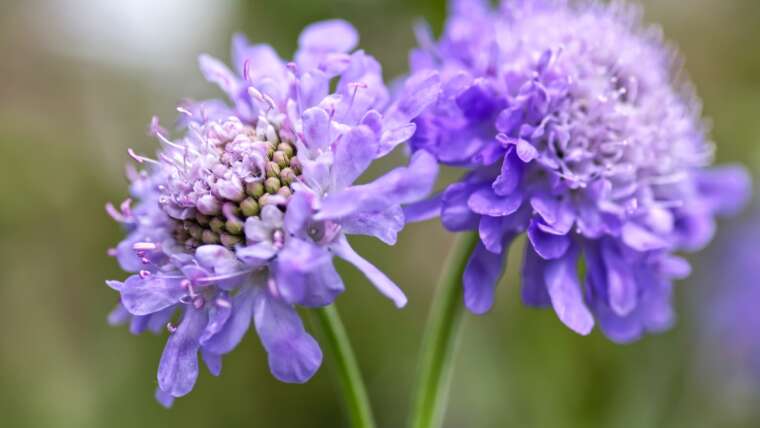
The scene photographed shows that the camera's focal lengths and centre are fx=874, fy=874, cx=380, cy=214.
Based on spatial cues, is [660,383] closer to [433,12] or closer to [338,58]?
[433,12]

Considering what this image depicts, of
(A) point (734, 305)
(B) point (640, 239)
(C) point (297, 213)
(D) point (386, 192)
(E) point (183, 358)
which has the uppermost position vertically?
(A) point (734, 305)

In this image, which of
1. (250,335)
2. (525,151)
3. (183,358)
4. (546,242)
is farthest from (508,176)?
(250,335)

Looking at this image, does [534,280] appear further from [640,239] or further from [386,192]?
[386,192]

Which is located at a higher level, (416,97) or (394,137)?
(416,97)

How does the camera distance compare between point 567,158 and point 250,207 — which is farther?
point 567,158

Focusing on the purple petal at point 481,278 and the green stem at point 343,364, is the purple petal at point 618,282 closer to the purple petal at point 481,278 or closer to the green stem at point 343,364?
the purple petal at point 481,278

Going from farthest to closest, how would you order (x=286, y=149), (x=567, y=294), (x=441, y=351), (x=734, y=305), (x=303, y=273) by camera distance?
(x=734, y=305) < (x=441, y=351) < (x=567, y=294) < (x=286, y=149) < (x=303, y=273)

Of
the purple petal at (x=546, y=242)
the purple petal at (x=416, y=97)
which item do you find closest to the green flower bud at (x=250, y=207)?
the purple petal at (x=416, y=97)

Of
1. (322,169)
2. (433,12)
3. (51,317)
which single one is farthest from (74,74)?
(322,169)
